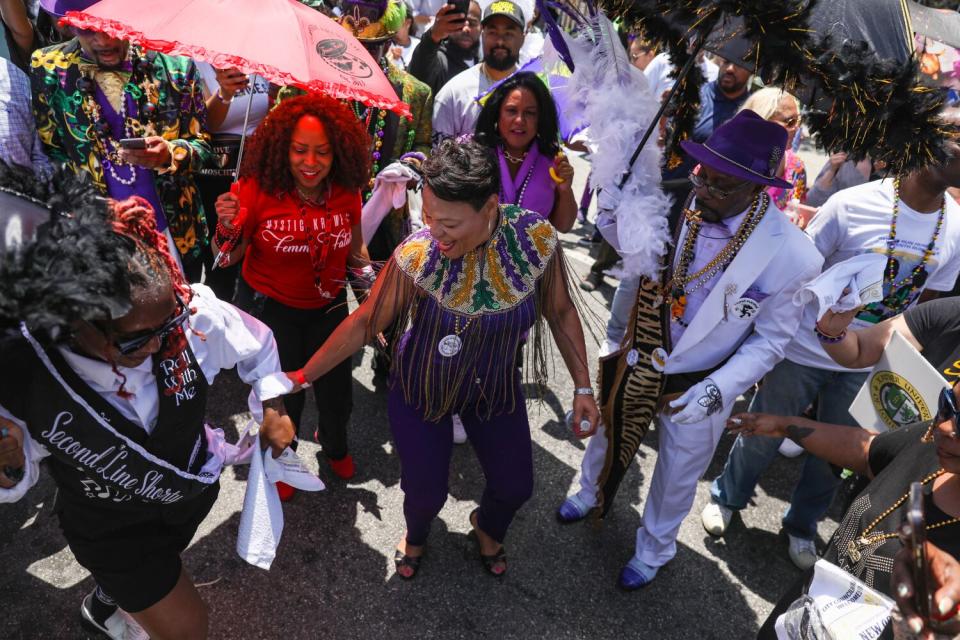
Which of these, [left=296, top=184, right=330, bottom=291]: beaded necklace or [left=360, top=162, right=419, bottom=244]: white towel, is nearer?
[left=296, top=184, right=330, bottom=291]: beaded necklace

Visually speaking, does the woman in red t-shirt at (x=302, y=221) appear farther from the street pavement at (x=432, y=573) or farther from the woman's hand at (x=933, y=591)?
the woman's hand at (x=933, y=591)

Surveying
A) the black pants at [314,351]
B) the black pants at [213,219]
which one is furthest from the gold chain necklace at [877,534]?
the black pants at [213,219]

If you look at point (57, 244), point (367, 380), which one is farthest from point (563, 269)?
point (367, 380)

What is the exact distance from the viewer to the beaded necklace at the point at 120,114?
291cm

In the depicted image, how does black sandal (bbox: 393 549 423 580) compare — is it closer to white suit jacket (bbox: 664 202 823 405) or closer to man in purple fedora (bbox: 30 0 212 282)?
white suit jacket (bbox: 664 202 823 405)

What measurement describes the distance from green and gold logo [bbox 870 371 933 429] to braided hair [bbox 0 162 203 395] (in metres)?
2.25

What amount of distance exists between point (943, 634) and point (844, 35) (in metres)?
1.69

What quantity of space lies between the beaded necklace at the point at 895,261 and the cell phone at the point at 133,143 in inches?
132

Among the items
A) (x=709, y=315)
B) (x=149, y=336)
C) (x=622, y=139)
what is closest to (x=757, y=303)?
(x=709, y=315)

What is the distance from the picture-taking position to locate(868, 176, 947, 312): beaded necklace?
9.68ft

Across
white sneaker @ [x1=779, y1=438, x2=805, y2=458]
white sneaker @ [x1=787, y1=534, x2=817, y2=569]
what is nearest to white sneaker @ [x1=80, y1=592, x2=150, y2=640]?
white sneaker @ [x1=787, y1=534, x2=817, y2=569]

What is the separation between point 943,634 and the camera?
1.28 metres

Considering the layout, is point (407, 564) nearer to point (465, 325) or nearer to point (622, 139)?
point (465, 325)

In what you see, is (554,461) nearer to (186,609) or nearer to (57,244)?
(186,609)
